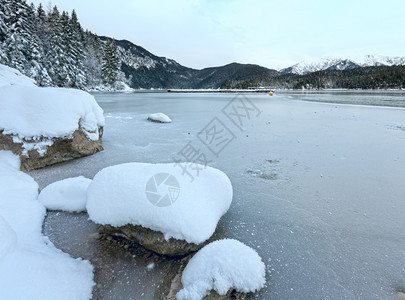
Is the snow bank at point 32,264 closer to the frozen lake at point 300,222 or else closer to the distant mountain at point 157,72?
the frozen lake at point 300,222

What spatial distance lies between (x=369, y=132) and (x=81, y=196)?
11.2 m

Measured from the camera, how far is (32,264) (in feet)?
7.61

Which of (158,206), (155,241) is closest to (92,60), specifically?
(158,206)

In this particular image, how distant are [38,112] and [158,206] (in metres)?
5.16

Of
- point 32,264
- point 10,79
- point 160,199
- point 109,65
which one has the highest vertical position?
point 109,65

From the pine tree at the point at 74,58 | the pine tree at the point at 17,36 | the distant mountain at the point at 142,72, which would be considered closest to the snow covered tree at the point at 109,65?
the pine tree at the point at 74,58

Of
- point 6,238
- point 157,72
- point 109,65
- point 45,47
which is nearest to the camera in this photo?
point 6,238

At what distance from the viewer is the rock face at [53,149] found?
5.04 m

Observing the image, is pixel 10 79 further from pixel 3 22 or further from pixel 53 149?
pixel 3 22

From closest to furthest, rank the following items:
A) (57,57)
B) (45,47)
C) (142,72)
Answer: (57,57)
(45,47)
(142,72)

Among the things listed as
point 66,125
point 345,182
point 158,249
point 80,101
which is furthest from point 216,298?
point 80,101

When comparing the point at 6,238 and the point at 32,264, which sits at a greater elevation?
the point at 6,238

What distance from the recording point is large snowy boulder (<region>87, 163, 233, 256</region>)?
2512 millimetres

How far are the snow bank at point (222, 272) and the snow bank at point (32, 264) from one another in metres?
1.08
